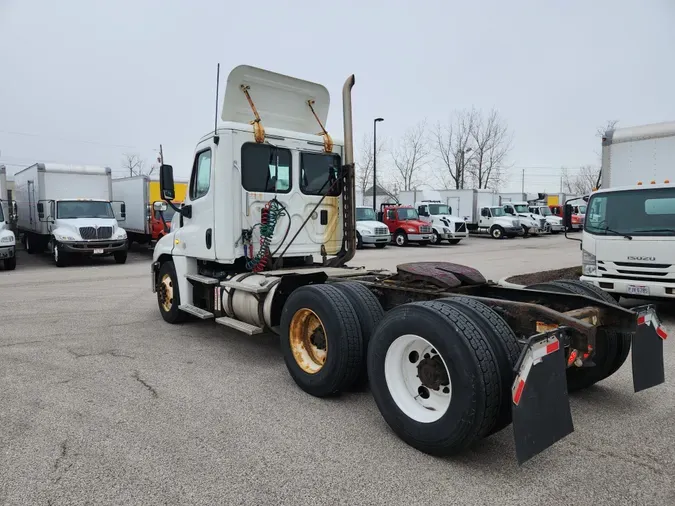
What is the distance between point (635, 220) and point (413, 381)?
19.1 ft

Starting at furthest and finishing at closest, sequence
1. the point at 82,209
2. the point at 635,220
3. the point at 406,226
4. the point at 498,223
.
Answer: the point at 498,223 < the point at 406,226 < the point at 82,209 < the point at 635,220

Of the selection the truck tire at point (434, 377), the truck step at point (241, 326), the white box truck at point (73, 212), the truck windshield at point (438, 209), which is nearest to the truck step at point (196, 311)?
the truck step at point (241, 326)

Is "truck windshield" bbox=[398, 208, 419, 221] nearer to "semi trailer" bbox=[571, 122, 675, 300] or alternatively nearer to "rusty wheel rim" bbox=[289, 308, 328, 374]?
"semi trailer" bbox=[571, 122, 675, 300]

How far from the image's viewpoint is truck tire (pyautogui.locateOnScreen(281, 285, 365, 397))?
412cm

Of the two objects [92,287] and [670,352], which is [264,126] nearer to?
[670,352]

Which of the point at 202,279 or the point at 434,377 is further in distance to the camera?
the point at 202,279

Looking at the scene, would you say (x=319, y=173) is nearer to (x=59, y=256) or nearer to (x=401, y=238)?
(x=59, y=256)

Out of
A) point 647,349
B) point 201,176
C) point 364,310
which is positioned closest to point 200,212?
point 201,176

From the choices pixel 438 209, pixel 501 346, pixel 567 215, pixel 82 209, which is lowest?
pixel 501 346

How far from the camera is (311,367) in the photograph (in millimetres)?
4520

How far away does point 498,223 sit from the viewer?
1273 inches

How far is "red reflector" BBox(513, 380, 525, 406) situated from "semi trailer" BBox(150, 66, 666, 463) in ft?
0.04

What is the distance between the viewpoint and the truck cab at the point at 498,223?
31.9 m

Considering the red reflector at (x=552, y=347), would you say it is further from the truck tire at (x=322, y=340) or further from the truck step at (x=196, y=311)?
the truck step at (x=196, y=311)
